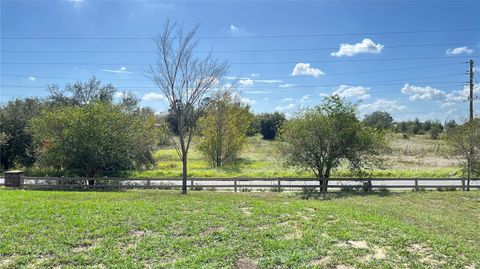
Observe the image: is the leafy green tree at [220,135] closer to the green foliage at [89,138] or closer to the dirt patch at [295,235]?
the green foliage at [89,138]

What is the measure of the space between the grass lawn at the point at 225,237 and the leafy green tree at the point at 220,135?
25.2 metres

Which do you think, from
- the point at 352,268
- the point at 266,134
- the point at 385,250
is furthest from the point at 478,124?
the point at 266,134

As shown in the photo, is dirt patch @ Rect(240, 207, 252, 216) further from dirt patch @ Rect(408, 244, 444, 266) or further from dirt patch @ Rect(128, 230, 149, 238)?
dirt patch @ Rect(408, 244, 444, 266)

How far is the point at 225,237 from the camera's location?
7.80 meters

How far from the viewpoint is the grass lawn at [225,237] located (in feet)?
21.3

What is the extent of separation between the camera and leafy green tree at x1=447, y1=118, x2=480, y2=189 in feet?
65.9

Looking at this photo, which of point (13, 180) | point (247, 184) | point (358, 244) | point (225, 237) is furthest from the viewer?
point (247, 184)

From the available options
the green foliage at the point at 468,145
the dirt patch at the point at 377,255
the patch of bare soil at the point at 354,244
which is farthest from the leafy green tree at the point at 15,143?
the green foliage at the point at 468,145

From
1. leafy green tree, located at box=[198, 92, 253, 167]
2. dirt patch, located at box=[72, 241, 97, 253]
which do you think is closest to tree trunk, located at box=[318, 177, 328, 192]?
dirt patch, located at box=[72, 241, 97, 253]

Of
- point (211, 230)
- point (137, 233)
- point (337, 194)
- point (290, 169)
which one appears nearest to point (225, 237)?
point (211, 230)

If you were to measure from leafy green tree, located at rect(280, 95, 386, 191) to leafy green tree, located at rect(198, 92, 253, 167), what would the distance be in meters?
17.7

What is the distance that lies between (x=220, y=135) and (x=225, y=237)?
2916 cm

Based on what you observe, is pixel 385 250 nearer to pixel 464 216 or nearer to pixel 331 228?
pixel 331 228

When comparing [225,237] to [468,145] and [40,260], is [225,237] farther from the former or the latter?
[468,145]
